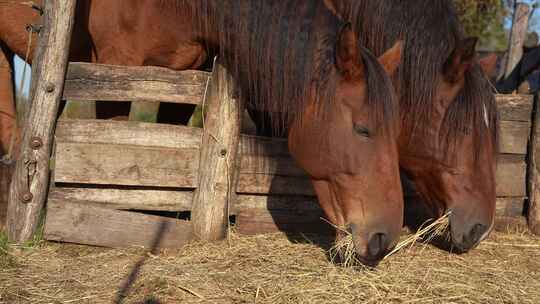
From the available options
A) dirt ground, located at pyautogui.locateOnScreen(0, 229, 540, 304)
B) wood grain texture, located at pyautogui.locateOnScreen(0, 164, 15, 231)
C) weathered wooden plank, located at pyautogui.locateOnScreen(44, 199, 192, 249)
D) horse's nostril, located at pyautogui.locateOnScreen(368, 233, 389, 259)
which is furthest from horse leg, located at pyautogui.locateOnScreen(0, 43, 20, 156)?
horse's nostril, located at pyautogui.locateOnScreen(368, 233, 389, 259)

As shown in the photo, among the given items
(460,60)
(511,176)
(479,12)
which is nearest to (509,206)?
(511,176)

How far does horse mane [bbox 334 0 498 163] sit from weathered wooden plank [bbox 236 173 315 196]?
2.86ft

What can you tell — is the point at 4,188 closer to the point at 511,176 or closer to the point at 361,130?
the point at 361,130

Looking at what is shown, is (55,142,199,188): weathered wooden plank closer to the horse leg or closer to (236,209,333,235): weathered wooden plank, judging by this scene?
(236,209,333,235): weathered wooden plank

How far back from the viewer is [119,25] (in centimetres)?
325

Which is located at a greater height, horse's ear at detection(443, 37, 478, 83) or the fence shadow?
horse's ear at detection(443, 37, 478, 83)

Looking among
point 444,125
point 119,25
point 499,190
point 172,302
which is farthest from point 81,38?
point 499,190

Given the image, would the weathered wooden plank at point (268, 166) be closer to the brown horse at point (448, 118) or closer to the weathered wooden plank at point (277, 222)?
the weathered wooden plank at point (277, 222)

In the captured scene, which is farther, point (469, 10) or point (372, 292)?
point (469, 10)

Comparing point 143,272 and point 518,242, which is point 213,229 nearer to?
point 143,272

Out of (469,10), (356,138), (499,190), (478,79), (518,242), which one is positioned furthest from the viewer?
(469,10)

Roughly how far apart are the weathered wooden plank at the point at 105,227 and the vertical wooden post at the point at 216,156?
0.21 m

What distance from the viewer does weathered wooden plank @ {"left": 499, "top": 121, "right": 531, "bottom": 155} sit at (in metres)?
3.87

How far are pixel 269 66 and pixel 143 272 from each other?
4.37 ft
